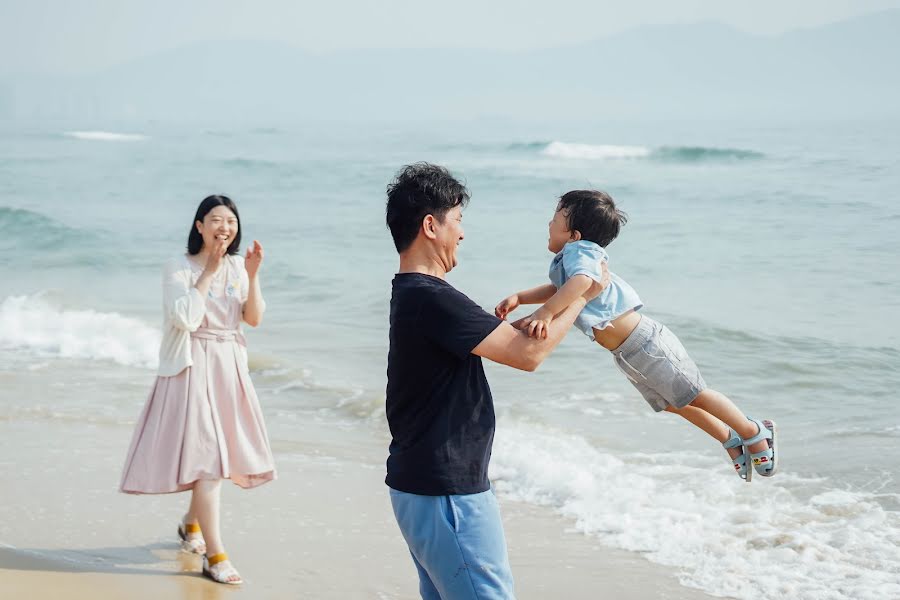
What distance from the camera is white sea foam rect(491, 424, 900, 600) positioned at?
16.5ft

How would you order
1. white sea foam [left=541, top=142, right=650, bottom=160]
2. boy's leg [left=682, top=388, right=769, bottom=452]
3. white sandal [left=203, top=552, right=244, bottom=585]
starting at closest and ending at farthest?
boy's leg [left=682, top=388, right=769, bottom=452] < white sandal [left=203, top=552, right=244, bottom=585] < white sea foam [left=541, top=142, right=650, bottom=160]

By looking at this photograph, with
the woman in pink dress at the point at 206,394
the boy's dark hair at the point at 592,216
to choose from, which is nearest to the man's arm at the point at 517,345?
the boy's dark hair at the point at 592,216

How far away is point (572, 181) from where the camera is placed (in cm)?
2767

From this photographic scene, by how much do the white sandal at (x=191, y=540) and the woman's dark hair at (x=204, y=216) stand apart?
4.30 ft

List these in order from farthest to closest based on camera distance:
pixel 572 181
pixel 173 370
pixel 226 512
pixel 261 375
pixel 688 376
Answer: pixel 572 181 → pixel 261 375 → pixel 226 512 → pixel 173 370 → pixel 688 376

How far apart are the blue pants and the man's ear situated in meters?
0.66

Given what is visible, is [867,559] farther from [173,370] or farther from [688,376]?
[173,370]

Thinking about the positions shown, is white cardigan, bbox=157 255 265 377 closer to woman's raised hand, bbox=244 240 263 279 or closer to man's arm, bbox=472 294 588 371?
woman's raised hand, bbox=244 240 263 279

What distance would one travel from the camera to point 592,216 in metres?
3.48

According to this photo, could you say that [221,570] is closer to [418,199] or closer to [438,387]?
[438,387]

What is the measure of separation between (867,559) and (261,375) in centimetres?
568

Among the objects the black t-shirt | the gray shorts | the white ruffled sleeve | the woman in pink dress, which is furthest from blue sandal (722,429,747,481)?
the white ruffled sleeve

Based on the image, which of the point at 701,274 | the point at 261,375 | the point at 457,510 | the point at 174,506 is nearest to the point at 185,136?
the point at 701,274

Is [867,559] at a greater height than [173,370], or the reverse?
[173,370]
